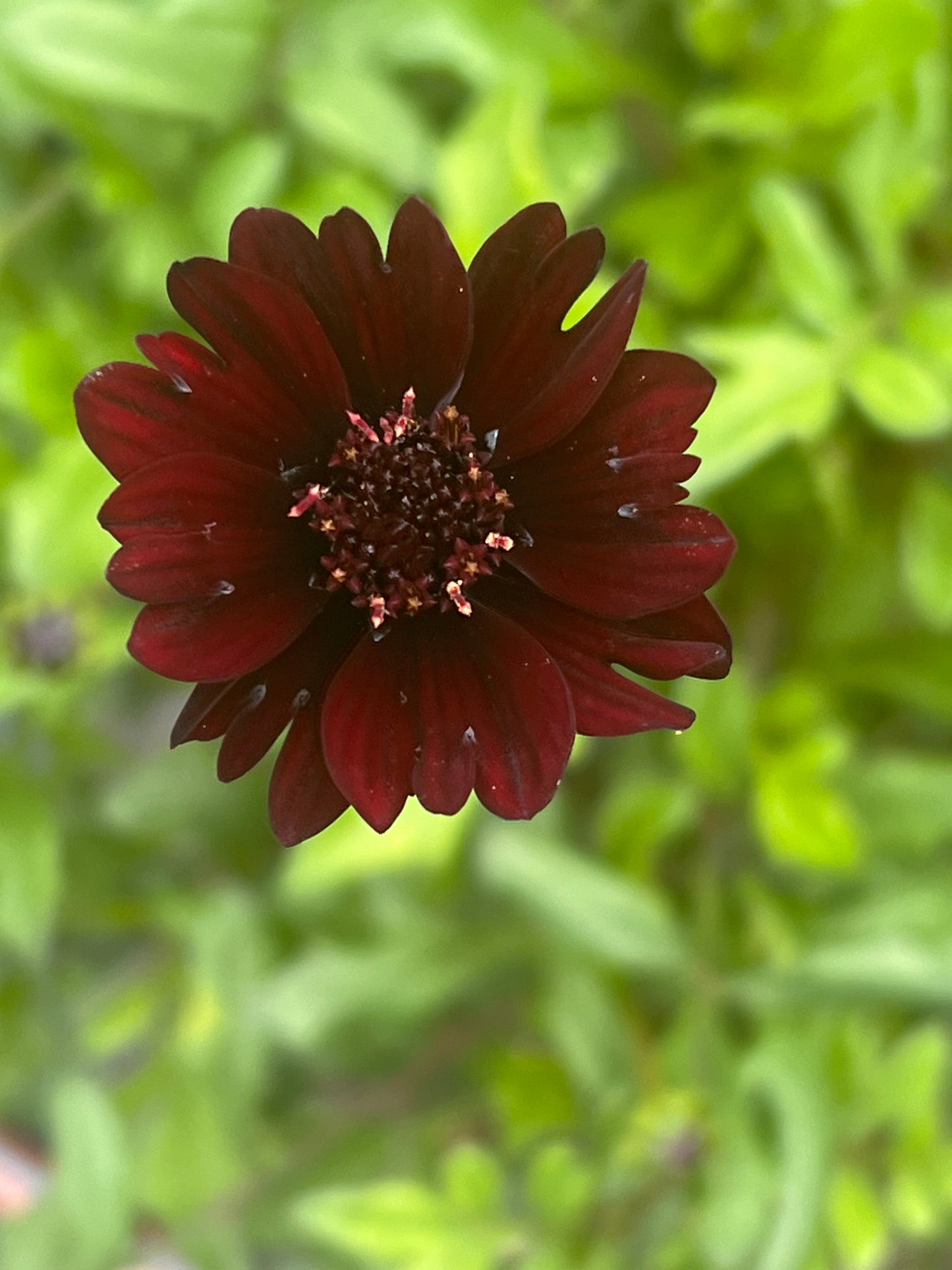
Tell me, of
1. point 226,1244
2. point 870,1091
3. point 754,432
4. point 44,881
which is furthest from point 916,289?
point 226,1244

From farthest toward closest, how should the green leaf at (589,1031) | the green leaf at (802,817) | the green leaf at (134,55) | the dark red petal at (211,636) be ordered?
the green leaf at (589,1031) < the green leaf at (802,817) < the green leaf at (134,55) < the dark red petal at (211,636)

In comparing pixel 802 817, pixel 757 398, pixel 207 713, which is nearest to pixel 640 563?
pixel 207 713

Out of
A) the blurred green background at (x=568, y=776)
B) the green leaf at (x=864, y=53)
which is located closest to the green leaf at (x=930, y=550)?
the blurred green background at (x=568, y=776)

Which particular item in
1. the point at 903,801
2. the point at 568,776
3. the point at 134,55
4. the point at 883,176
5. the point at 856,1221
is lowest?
the point at 856,1221

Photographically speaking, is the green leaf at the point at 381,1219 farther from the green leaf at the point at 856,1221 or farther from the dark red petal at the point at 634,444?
the dark red petal at the point at 634,444

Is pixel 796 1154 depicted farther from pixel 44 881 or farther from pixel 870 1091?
pixel 44 881

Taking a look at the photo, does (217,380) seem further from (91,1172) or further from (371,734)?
(91,1172)

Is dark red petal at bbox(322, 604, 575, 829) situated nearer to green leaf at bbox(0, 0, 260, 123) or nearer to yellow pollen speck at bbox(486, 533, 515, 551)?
yellow pollen speck at bbox(486, 533, 515, 551)
